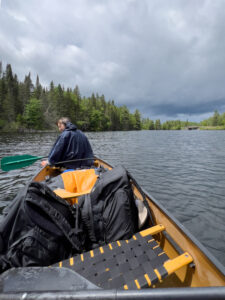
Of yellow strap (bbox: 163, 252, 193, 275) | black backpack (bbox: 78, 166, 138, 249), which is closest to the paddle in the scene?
black backpack (bbox: 78, 166, 138, 249)

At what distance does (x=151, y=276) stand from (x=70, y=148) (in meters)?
4.13

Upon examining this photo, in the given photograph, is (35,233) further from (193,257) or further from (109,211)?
(193,257)

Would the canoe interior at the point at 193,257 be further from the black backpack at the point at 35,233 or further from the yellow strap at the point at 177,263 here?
the black backpack at the point at 35,233

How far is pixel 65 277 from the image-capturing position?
125 cm

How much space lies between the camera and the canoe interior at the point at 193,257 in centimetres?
142

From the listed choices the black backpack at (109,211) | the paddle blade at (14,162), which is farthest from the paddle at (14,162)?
the black backpack at (109,211)

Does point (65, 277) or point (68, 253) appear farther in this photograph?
point (68, 253)

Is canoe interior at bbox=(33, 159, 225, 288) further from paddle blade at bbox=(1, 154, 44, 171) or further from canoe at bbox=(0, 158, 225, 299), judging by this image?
paddle blade at bbox=(1, 154, 44, 171)

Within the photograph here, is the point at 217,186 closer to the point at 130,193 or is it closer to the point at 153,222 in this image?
the point at 153,222

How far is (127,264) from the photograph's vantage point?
1.63 m

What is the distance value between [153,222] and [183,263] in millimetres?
874

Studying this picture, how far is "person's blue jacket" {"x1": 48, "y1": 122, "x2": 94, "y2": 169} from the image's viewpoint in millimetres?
4832

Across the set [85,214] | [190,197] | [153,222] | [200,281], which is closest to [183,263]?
[200,281]

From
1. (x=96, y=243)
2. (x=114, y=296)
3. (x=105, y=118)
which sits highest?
(x=105, y=118)
